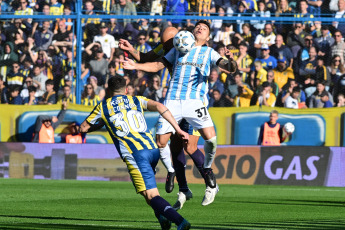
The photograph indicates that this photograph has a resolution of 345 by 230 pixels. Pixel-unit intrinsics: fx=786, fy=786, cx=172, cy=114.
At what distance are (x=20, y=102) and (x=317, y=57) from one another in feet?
23.4

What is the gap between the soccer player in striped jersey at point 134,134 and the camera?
779cm

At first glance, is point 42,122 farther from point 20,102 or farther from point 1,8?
point 1,8

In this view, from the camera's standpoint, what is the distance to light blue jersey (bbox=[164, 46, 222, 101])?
32.1ft

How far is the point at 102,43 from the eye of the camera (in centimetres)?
1850

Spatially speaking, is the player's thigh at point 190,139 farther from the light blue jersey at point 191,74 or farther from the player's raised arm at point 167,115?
the player's raised arm at point 167,115

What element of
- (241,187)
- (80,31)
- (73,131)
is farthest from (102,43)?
(241,187)

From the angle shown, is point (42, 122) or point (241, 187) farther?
point (42, 122)

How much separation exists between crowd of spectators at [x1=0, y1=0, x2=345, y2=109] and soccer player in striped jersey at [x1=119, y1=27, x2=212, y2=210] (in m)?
7.37

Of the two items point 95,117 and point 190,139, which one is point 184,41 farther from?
point 95,117

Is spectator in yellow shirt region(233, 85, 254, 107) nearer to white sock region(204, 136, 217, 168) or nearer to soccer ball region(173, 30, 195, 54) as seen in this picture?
white sock region(204, 136, 217, 168)

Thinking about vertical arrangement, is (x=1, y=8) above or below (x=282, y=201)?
above

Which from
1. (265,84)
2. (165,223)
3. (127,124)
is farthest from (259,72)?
(165,223)

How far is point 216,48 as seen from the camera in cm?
1814

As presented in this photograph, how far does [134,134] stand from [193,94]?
6.60 ft
